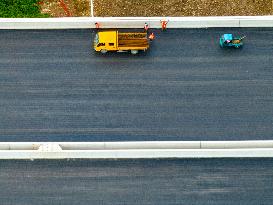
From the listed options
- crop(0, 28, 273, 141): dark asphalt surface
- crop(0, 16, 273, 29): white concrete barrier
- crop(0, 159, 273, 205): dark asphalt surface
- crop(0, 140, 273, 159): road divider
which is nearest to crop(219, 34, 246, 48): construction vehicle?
crop(0, 28, 273, 141): dark asphalt surface

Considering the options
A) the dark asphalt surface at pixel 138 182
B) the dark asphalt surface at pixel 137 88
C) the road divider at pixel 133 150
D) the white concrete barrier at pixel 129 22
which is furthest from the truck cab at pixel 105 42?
the dark asphalt surface at pixel 138 182

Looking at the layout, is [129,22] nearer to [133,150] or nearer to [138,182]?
[133,150]

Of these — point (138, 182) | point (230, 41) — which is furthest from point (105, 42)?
point (138, 182)

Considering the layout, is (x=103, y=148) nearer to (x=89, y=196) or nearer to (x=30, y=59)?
(x=89, y=196)

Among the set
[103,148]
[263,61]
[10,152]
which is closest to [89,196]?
[103,148]

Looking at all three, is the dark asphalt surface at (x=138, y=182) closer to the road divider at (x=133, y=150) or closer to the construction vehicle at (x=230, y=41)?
the road divider at (x=133, y=150)

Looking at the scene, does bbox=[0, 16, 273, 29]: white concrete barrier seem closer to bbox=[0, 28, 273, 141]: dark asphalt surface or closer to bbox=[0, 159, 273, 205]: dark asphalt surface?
bbox=[0, 28, 273, 141]: dark asphalt surface
